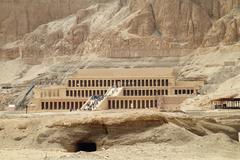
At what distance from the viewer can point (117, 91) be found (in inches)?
3607

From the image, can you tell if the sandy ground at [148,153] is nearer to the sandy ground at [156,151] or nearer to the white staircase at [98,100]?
the sandy ground at [156,151]

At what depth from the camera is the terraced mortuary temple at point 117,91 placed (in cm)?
8619

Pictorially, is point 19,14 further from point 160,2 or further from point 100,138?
point 100,138

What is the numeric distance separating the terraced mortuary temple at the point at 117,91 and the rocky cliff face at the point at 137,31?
35.9 feet

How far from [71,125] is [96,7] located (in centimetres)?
8844

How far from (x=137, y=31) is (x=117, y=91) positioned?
2157 centimetres

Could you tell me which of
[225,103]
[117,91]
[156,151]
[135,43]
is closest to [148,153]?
[156,151]

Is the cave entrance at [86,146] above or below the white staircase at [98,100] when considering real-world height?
above

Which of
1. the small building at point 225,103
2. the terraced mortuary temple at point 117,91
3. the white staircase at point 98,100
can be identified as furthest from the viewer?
the terraced mortuary temple at point 117,91

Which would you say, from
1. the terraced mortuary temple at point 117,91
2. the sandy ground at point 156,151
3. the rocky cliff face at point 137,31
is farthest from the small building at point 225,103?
the rocky cliff face at point 137,31

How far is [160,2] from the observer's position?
11188cm

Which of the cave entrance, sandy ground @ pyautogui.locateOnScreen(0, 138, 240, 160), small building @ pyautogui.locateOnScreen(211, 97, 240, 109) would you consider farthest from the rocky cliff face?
sandy ground @ pyautogui.locateOnScreen(0, 138, 240, 160)

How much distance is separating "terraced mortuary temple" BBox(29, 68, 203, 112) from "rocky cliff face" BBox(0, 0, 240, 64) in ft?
35.9

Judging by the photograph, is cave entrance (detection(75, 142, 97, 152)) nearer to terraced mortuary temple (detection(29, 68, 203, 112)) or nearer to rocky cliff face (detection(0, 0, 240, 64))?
terraced mortuary temple (detection(29, 68, 203, 112))
